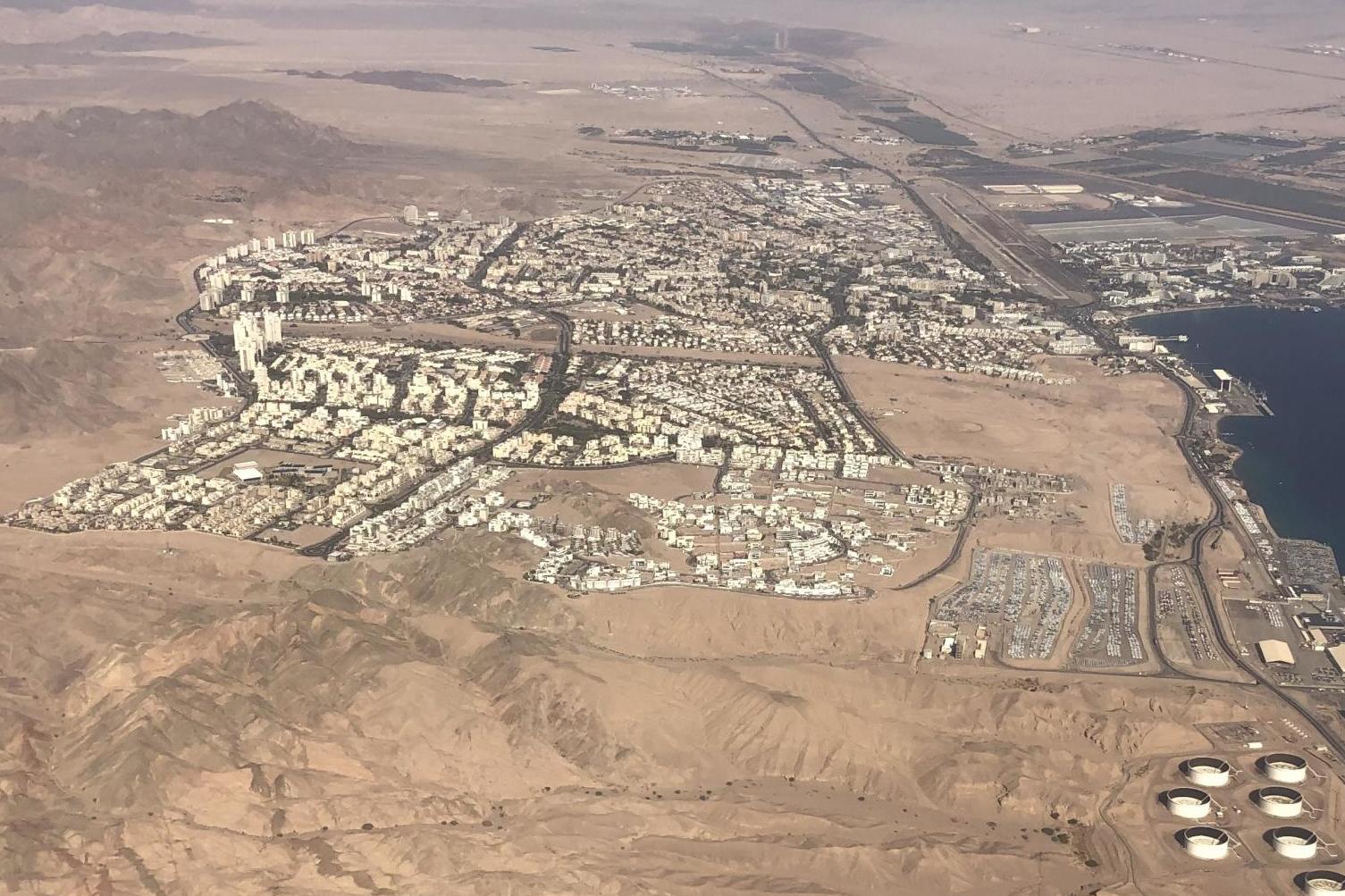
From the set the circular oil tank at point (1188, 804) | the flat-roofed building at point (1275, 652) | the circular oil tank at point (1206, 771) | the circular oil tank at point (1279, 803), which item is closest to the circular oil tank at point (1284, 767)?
the circular oil tank at point (1279, 803)

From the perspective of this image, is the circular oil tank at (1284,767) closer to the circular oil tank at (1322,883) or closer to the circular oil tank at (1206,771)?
the circular oil tank at (1206,771)

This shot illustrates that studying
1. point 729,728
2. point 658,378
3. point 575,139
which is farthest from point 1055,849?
point 575,139

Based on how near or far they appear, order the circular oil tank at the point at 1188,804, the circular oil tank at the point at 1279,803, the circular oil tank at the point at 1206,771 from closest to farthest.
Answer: the circular oil tank at the point at 1188,804 < the circular oil tank at the point at 1279,803 < the circular oil tank at the point at 1206,771

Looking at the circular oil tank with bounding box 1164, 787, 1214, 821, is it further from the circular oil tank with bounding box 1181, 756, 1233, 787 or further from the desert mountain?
the desert mountain

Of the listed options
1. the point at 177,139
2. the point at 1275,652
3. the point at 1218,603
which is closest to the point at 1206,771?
the point at 1275,652

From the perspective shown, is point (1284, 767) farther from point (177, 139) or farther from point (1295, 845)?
point (177, 139)

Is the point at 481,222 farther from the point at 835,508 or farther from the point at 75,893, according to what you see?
the point at 75,893

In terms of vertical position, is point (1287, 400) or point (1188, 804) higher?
point (1287, 400)
